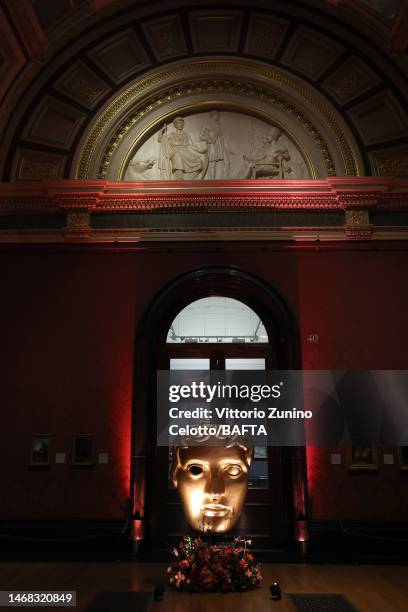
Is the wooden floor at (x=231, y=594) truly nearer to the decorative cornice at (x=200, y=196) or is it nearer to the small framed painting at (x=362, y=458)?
the small framed painting at (x=362, y=458)

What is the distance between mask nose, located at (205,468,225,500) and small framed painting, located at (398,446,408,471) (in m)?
3.33

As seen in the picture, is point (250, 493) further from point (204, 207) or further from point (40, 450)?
point (204, 207)

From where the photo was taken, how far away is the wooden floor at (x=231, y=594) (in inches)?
208

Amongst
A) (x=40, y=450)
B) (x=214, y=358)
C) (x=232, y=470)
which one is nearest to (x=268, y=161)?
(x=214, y=358)

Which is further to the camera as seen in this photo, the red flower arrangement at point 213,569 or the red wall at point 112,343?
the red wall at point 112,343

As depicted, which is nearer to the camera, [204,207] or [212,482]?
[212,482]

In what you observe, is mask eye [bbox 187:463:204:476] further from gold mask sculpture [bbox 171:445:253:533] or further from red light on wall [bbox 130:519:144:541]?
red light on wall [bbox 130:519:144:541]

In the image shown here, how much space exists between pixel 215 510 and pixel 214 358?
3087 mm

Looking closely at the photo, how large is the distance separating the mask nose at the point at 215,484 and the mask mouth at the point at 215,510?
0.10 m

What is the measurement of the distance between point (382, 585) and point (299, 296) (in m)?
4.17

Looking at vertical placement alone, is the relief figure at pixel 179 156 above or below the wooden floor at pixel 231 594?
above

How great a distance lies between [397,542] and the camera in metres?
7.53

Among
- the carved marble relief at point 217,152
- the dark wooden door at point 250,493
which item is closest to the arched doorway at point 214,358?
the dark wooden door at point 250,493

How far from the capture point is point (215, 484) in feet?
A: 19.5
